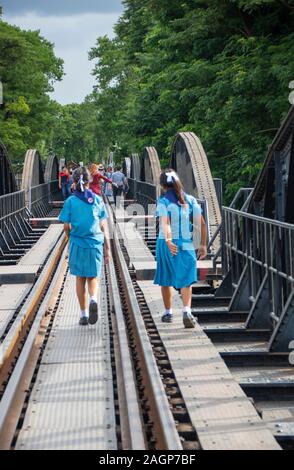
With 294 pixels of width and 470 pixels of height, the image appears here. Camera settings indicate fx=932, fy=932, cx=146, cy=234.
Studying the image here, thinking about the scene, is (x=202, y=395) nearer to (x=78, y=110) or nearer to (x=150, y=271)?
(x=150, y=271)

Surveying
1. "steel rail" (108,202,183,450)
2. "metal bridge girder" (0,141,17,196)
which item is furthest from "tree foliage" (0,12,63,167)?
"steel rail" (108,202,183,450)

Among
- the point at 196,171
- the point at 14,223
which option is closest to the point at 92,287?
the point at 196,171

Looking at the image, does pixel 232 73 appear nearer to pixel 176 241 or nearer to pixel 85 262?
pixel 85 262

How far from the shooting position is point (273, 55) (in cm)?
2330

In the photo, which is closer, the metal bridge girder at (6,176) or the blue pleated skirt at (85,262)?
the blue pleated skirt at (85,262)

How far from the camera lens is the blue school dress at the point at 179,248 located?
9.99m

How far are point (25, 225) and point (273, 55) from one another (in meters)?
8.71

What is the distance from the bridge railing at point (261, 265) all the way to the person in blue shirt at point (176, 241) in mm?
837

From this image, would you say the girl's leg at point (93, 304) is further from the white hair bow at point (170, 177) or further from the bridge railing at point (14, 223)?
the bridge railing at point (14, 223)

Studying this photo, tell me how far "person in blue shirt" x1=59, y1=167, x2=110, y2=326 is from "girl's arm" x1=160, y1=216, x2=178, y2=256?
1245 millimetres

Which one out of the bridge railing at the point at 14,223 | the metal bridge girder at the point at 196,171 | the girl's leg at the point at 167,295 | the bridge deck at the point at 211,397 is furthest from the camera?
the bridge railing at the point at 14,223

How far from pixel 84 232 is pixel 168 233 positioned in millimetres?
1328

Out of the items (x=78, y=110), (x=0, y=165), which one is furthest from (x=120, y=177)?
(x=78, y=110)

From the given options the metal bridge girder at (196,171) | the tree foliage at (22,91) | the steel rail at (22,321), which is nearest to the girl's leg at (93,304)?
the steel rail at (22,321)
